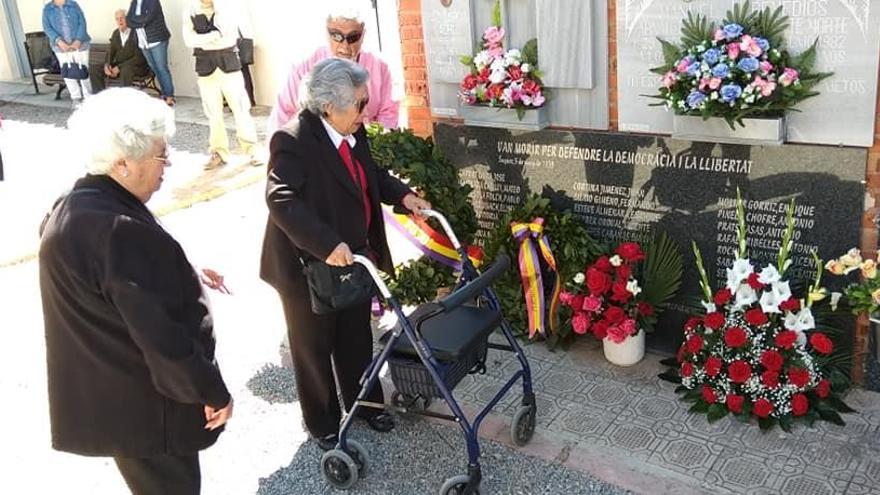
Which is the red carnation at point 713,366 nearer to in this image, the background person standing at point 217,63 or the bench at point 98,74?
the background person standing at point 217,63

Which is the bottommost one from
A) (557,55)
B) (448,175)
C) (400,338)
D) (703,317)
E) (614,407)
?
(614,407)

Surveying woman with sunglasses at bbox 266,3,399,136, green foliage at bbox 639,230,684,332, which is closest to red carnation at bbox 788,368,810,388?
green foliage at bbox 639,230,684,332

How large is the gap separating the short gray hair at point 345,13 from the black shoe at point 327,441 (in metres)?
2.12

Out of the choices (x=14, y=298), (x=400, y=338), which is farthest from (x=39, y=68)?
(x=400, y=338)

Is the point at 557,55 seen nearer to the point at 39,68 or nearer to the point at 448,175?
the point at 448,175

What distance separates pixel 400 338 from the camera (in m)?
3.66

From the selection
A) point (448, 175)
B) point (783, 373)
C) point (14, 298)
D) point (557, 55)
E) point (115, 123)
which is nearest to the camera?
point (115, 123)

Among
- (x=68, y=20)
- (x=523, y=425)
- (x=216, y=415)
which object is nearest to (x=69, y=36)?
(x=68, y=20)

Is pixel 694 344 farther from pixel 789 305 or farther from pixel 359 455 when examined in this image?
pixel 359 455

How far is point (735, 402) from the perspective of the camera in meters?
3.98

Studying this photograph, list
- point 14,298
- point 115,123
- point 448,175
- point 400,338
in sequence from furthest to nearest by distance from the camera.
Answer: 1. point 14,298
2. point 448,175
3. point 400,338
4. point 115,123

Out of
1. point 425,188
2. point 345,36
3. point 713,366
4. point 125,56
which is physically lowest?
point 713,366

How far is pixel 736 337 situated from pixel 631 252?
733 mm

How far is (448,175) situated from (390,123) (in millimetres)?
471
